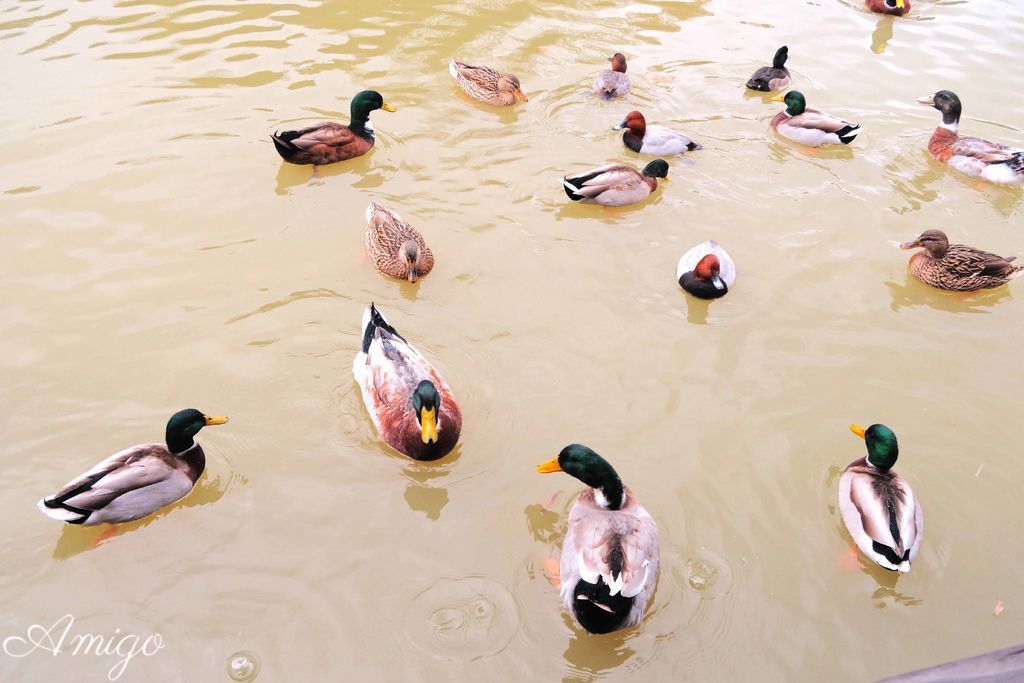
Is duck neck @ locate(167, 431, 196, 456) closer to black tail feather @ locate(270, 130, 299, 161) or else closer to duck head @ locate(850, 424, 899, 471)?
black tail feather @ locate(270, 130, 299, 161)

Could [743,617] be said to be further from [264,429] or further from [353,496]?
[264,429]

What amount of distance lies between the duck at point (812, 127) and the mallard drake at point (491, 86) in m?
3.33

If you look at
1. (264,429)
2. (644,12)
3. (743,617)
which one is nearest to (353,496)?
(264,429)

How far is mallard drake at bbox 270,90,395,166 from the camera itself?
8727mm

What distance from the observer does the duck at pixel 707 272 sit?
23.5 feet

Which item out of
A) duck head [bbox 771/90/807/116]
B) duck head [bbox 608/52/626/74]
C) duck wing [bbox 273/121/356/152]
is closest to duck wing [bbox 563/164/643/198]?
duck head [bbox 608/52/626/74]

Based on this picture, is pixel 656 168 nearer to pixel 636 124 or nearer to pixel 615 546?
pixel 636 124

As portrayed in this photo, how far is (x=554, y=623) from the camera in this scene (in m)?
4.84

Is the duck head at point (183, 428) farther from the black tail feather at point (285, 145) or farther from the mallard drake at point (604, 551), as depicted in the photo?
the black tail feather at point (285, 145)

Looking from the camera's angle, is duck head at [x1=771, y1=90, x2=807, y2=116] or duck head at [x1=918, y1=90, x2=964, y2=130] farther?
duck head at [x1=771, y1=90, x2=807, y2=116]

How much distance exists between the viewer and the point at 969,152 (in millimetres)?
9258

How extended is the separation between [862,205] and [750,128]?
1965mm
